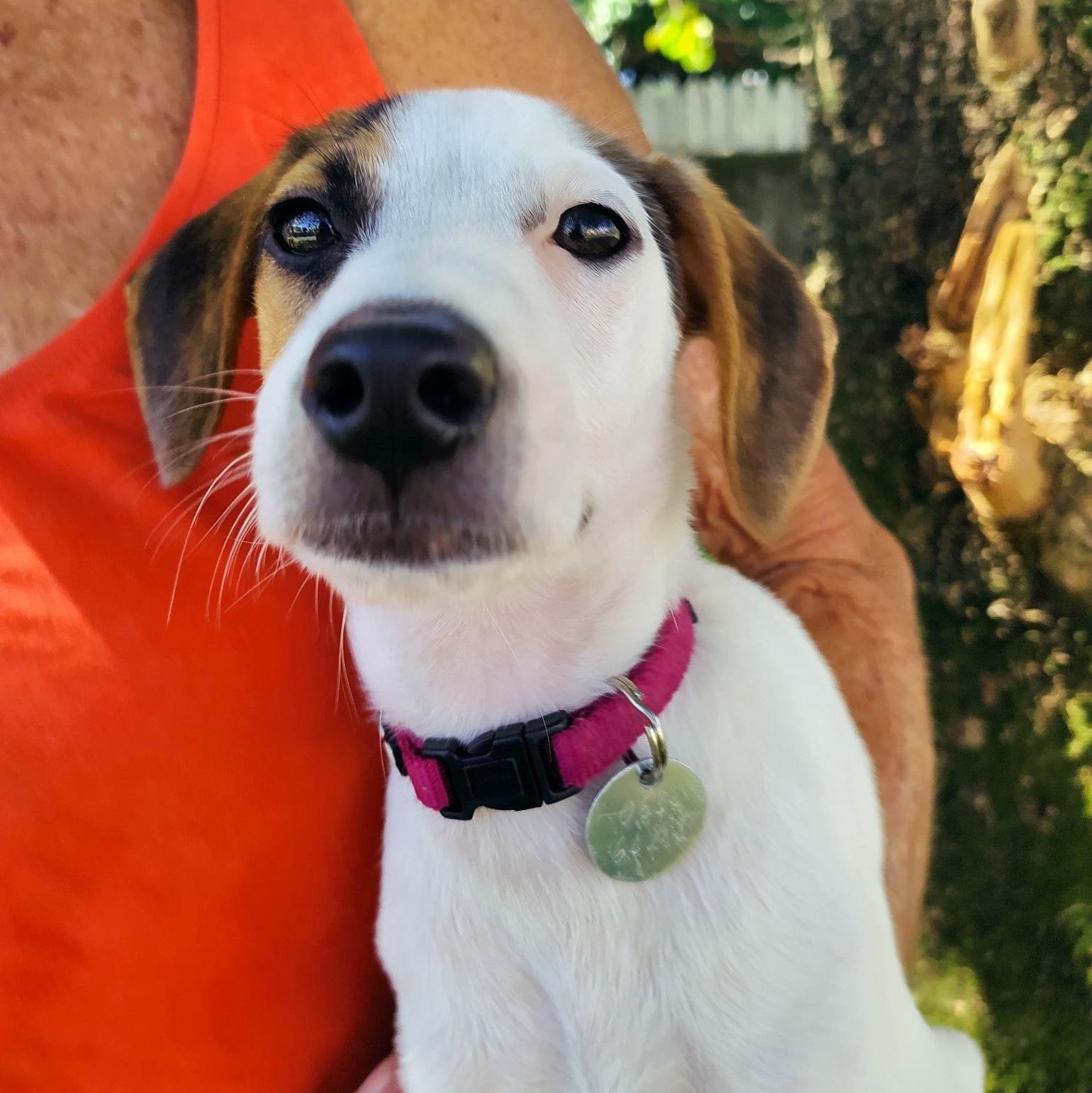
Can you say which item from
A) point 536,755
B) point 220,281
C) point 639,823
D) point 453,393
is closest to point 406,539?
point 453,393

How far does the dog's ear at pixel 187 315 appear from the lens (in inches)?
44.4

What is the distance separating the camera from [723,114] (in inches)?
148

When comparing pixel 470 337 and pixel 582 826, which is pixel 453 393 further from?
pixel 582 826

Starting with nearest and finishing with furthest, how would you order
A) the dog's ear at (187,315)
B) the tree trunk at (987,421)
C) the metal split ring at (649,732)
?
the metal split ring at (649,732), the dog's ear at (187,315), the tree trunk at (987,421)

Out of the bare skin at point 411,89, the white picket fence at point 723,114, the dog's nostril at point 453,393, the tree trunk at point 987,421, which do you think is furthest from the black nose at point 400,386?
the white picket fence at point 723,114

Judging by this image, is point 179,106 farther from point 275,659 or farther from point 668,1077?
point 668,1077

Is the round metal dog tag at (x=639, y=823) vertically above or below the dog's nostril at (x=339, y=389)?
below

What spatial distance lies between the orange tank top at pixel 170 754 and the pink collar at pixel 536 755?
22cm

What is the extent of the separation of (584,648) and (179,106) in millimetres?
967

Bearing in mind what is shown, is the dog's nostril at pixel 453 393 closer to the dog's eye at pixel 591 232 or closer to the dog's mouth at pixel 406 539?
the dog's mouth at pixel 406 539

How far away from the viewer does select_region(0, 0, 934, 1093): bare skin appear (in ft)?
4.14

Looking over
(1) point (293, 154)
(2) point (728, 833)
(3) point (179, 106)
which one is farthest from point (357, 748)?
(3) point (179, 106)

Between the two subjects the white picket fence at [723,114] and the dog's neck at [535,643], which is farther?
the white picket fence at [723,114]

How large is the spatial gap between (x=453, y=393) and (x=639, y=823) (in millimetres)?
538
